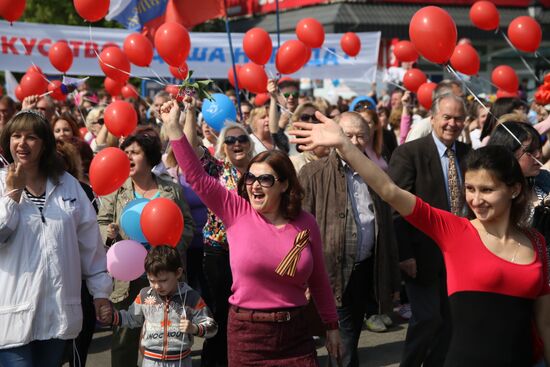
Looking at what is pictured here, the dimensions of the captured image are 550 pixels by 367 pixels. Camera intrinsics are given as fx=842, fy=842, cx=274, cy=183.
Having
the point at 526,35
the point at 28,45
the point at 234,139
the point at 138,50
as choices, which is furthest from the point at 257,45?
the point at 28,45

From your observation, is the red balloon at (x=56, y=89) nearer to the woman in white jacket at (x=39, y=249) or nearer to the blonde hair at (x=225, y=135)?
the blonde hair at (x=225, y=135)

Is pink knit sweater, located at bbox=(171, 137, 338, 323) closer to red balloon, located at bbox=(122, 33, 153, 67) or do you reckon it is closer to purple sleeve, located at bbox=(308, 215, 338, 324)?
purple sleeve, located at bbox=(308, 215, 338, 324)

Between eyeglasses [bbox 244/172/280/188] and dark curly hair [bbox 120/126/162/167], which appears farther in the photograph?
dark curly hair [bbox 120/126/162/167]

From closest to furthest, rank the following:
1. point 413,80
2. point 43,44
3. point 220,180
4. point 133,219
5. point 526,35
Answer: point 133,219 → point 220,180 → point 526,35 → point 413,80 → point 43,44

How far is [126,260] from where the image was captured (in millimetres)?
5566

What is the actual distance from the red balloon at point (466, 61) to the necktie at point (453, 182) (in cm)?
356

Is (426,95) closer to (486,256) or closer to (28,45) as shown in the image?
(28,45)

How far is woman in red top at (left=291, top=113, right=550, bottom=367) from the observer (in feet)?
11.9

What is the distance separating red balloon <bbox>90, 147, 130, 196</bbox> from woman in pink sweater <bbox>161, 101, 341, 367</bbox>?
153 cm

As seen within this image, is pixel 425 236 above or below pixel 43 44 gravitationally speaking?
below

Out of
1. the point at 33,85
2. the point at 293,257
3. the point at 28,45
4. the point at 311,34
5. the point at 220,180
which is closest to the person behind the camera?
the point at 293,257

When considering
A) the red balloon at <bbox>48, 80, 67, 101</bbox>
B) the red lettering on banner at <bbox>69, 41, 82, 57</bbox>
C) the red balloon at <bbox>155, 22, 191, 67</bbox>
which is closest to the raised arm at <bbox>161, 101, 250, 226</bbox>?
the red balloon at <bbox>155, 22, 191, 67</bbox>

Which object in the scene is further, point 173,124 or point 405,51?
point 405,51

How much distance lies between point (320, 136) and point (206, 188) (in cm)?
103
